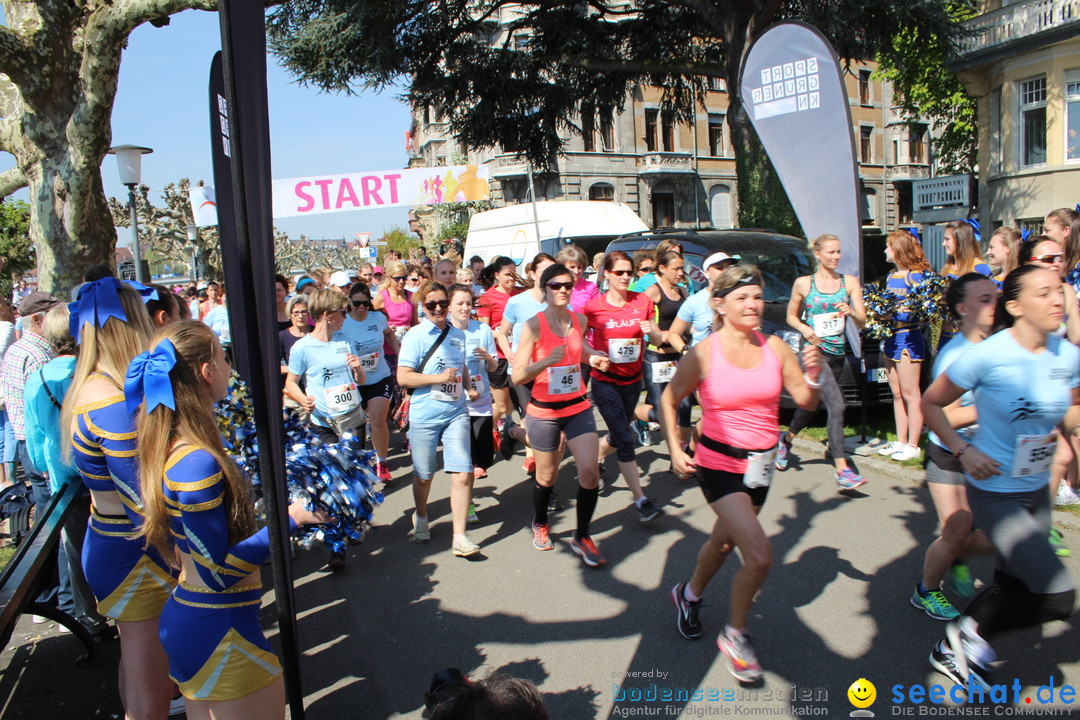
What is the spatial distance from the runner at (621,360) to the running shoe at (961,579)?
2206 millimetres

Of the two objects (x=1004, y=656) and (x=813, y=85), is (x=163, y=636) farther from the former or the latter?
(x=813, y=85)

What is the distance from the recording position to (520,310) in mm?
6777

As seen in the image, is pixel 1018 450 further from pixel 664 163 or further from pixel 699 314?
pixel 664 163

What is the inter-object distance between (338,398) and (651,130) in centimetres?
4128

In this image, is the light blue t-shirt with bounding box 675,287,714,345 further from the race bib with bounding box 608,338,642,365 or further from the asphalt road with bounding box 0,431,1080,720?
the asphalt road with bounding box 0,431,1080,720

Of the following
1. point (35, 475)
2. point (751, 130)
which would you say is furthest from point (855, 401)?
point (751, 130)

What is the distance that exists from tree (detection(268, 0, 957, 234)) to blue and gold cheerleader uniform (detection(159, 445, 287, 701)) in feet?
44.5

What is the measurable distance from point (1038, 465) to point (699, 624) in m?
1.75

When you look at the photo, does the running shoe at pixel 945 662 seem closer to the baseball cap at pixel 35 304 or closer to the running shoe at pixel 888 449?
the running shoe at pixel 888 449

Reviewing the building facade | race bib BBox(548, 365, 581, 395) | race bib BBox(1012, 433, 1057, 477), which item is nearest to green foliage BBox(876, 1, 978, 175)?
the building facade

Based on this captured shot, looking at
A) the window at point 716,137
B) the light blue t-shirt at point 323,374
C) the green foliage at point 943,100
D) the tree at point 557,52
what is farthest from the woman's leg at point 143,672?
the window at point 716,137

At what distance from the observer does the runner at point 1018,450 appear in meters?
2.93

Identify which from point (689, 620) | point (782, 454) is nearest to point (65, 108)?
point (689, 620)

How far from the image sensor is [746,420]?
11.6ft
